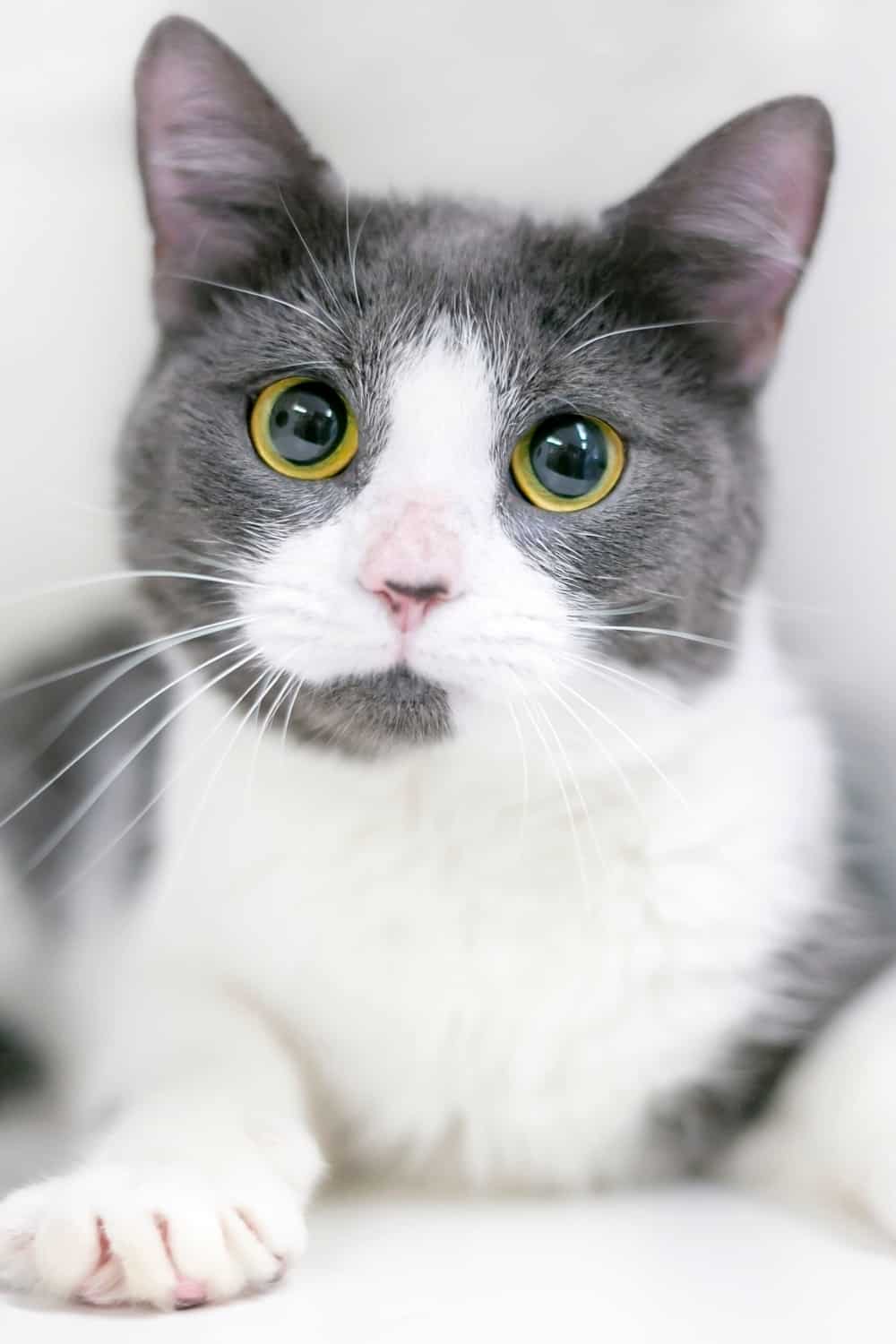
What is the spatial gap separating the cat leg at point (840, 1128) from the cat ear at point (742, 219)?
599 millimetres

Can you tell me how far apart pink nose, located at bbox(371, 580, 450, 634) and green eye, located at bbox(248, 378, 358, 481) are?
0.16 metres

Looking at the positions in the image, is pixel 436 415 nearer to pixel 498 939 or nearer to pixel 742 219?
pixel 742 219

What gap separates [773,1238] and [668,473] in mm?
624

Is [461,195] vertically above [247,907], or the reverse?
[461,195]

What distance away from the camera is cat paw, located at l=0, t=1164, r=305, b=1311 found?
0.93 metres

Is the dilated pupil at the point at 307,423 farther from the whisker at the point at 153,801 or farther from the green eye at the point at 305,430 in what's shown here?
the whisker at the point at 153,801

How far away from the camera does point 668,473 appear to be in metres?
1.20

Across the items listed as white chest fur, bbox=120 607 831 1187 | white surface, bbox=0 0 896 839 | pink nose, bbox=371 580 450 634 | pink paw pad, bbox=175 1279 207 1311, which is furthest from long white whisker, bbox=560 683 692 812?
pink paw pad, bbox=175 1279 207 1311

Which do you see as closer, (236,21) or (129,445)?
(129,445)

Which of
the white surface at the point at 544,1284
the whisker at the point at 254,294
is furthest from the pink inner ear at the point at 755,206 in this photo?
the white surface at the point at 544,1284

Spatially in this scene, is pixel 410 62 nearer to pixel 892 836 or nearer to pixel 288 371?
pixel 288 371

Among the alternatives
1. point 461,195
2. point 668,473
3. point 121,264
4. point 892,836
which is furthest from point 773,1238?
point 121,264

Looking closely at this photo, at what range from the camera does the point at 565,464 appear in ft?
3.79

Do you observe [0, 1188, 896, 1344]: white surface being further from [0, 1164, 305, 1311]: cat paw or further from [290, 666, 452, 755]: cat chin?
[290, 666, 452, 755]: cat chin
